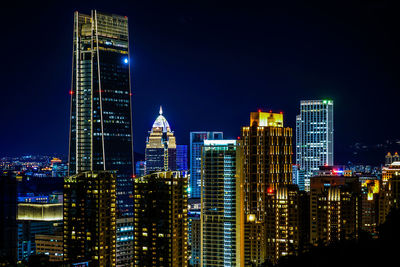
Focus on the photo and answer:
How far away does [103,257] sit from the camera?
3306 centimetres

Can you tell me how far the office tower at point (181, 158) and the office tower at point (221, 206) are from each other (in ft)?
103

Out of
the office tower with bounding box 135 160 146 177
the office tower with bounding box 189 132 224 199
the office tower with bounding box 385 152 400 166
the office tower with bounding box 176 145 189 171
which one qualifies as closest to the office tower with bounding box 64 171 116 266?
the office tower with bounding box 189 132 224 199


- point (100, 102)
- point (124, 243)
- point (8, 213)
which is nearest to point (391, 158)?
point (100, 102)

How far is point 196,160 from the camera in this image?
64.9 m

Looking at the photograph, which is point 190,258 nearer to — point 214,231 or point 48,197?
point 214,231

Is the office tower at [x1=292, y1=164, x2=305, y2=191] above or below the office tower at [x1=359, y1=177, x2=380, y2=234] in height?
above

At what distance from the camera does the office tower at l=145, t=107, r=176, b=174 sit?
73375mm

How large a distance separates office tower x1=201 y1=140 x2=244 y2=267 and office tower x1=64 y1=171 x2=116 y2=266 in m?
6.95

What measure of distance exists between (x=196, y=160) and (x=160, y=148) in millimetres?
10727

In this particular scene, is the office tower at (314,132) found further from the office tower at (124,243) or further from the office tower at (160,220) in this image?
the office tower at (160,220)

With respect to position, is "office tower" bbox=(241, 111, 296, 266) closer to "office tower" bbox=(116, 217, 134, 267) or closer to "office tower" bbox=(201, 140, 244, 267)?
"office tower" bbox=(201, 140, 244, 267)

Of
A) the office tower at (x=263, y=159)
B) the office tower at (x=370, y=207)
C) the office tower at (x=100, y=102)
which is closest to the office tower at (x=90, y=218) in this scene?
the office tower at (x=263, y=159)

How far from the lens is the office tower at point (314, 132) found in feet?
214

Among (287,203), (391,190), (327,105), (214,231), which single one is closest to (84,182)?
(214,231)
